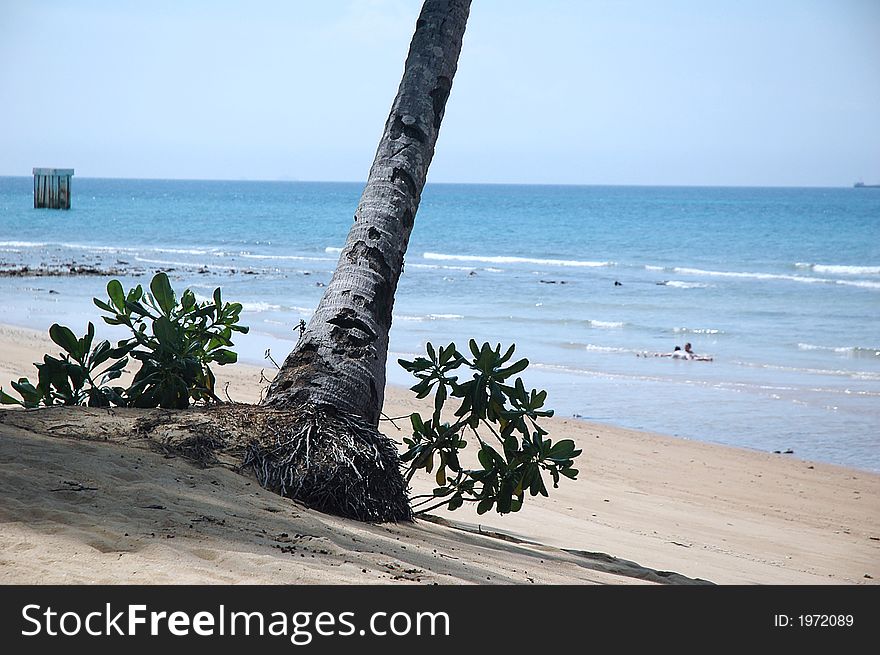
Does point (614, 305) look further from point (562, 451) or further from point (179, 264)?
point (562, 451)

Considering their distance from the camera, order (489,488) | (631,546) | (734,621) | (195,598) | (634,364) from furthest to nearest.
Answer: (634,364) → (631,546) → (489,488) → (734,621) → (195,598)

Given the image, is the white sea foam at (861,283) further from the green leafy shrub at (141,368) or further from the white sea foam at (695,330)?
the green leafy shrub at (141,368)

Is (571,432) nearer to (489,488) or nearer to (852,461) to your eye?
(852,461)

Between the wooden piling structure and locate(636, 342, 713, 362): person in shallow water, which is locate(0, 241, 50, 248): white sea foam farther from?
locate(636, 342, 713, 362): person in shallow water

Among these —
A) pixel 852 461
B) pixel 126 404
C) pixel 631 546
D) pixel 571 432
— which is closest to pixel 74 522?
pixel 126 404

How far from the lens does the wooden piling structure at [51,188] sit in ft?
169

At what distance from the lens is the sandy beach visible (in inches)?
119

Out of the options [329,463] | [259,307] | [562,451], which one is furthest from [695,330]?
[329,463]

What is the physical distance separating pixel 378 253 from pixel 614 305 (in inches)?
709

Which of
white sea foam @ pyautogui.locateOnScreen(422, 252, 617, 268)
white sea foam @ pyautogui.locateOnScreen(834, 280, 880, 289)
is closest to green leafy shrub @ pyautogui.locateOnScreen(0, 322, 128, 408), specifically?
white sea foam @ pyautogui.locateOnScreen(834, 280, 880, 289)

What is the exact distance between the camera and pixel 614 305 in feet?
73.5

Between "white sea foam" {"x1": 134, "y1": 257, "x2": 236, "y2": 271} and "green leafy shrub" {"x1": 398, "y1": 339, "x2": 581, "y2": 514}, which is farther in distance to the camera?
"white sea foam" {"x1": 134, "y1": 257, "x2": 236, "y2": 271}

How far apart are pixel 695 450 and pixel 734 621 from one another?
6.95 m

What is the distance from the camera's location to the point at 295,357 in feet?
15.6
